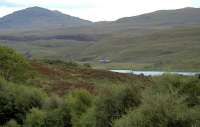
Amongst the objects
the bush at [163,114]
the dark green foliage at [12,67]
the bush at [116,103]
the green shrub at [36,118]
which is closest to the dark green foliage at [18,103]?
the green shrub at [36,118]

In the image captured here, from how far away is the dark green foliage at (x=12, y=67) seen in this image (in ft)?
216

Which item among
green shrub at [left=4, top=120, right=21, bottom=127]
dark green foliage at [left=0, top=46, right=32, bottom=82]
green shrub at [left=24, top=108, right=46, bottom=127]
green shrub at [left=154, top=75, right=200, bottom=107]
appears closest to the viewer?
green shrub at [left=154, top=75, right=200, bottom=107]

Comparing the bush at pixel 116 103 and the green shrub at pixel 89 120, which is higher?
the bush at pixel 116 103

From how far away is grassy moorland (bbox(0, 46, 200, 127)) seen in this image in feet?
96.0

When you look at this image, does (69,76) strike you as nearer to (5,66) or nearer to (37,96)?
(5,66)

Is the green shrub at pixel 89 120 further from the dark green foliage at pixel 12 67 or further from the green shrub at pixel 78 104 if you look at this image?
the dark green foliage at pixel 12 67

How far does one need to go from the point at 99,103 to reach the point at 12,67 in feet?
95.4

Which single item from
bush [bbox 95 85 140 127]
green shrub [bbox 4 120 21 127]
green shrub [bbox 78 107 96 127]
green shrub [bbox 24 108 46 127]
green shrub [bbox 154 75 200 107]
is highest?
green shrub [bbox 154 75 200 107]

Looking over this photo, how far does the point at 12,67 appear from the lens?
65.9 m

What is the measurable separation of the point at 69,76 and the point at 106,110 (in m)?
43.4

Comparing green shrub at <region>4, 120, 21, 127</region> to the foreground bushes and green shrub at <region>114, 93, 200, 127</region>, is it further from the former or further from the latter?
green shrub at <region>114, 93, 200, 127</region>

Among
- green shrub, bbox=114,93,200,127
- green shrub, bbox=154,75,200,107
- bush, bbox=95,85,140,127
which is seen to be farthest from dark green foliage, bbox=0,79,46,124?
green shrub, bbox=114,93,200,127

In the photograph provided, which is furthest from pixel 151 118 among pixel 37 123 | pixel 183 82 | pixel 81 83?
pixel 81 83

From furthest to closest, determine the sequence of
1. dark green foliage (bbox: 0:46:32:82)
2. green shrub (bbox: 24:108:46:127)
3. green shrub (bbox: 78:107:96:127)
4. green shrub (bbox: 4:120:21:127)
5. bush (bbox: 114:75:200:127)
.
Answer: dark green foliage (bbox: 0:46:32:82), green shrub (bbox: 4:120:21:127), green shrub (bbox: 24:108:46:127), green shrub (bbox: 78:107:96:127), bush (bbox: 114:75:200:127)
